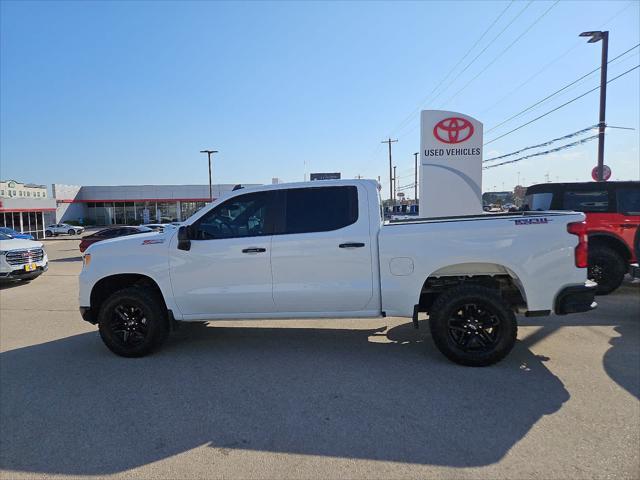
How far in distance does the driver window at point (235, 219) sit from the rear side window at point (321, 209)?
30 centimetres

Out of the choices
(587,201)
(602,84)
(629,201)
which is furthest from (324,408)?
(602,84)

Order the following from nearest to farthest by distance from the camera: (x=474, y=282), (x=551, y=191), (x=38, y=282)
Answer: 1. (x=474, y=282)
2. (x=551, y=191)
3. (x=38, y=282)

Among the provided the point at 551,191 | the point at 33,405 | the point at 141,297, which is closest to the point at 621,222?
the point at 551,191

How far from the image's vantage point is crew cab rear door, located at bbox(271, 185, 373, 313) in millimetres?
4664

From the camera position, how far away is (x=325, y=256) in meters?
4.69

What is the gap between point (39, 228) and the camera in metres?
43.6

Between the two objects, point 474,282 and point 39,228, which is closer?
point 474,282

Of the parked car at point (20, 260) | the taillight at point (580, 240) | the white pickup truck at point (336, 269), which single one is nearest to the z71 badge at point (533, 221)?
the white pickup truck at point (336, 269)

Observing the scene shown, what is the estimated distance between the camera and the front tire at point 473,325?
14.3 feet

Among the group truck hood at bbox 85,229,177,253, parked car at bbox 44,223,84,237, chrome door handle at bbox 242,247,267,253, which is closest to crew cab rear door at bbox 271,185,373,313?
chrome door handle at bbox 242,247,267,253

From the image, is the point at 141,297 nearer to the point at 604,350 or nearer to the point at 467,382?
the point at 467,382

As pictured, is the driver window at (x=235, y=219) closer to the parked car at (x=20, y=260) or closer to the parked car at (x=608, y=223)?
the parked car at (x=608, y=223)

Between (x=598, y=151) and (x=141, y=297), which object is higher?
(x=598, y=151)

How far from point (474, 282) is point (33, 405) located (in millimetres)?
4634
